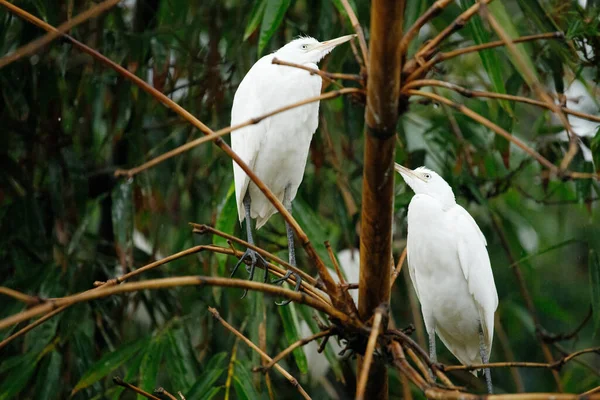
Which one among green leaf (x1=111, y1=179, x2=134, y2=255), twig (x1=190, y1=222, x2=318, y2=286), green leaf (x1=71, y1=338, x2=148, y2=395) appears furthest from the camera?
green leaf (x1=111, y1=179, x2=134, y2=255)

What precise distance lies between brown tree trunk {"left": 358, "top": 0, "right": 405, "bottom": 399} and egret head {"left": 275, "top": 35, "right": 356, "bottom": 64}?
2.52 feet

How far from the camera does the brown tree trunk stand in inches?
33.6

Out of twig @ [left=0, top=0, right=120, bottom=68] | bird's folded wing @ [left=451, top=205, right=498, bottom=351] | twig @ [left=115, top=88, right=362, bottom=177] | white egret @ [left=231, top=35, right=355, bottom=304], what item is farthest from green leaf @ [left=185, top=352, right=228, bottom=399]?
twig @ [left=0, top=0, right=120, bottom=68]

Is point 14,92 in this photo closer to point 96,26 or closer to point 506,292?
point 96,26

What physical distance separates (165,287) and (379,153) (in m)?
0.32

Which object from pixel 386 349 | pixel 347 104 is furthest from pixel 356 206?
pixel 386 349

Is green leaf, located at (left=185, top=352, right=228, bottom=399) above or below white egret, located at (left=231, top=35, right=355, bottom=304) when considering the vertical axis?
A: below

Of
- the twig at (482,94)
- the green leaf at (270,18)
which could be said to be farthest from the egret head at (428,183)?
the twig at (482,94)

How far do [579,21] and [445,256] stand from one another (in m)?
0.64

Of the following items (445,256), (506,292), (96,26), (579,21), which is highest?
(96,26)

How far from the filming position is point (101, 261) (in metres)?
2.40

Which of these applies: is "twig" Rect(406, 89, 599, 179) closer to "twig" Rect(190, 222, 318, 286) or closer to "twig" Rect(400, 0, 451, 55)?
"twig" Rect(400, 0, 451, 55)

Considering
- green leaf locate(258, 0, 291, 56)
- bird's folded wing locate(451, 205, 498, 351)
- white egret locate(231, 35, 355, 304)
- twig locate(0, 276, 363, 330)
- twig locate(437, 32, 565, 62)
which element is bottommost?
bird's folded wing locate(451, 205, 498, 351)

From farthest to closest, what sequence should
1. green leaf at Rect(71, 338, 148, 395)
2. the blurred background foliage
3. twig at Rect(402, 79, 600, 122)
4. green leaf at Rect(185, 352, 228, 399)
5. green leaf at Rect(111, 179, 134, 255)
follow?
green leaf at Rect(111, 179, 134, 255) → the blurred background foliage → green leaf at Rect(71, 338, 148, 395) → green leaf at Rect(185, 352, 228, 399) → twig at Rect(402, 79, 600, 122)
